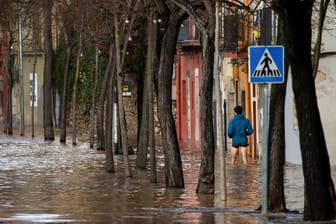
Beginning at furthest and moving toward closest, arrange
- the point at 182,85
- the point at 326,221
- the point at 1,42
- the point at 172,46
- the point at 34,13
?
the point at 1,42 < the point at 182,85 < the point at 34,13 < the point at 172,46 < the point at 326,221

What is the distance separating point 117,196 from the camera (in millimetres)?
26000

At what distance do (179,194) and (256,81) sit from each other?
22.1 feet

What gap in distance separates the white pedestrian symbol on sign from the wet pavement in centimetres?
220

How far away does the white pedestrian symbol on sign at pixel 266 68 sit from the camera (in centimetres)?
1978

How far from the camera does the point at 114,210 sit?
22500 mm

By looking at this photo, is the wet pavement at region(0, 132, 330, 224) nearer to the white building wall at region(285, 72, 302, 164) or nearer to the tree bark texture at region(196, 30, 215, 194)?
the tree bark texture at region(196, 30, 215, 194)

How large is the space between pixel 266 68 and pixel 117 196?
23.2 ft

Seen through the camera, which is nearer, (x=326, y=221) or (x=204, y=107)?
(x=326, y=221)

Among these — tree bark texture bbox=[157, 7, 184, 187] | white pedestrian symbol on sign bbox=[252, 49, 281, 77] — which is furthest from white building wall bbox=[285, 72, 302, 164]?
white pedestrian symbol on sign bbox=[252, 49, 281, 77]

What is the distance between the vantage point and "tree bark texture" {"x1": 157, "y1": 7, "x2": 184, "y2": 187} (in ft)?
88.9

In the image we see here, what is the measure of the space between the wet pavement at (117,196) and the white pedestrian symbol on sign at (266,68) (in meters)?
2.20

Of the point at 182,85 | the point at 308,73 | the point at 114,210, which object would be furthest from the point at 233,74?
the point at 308,73

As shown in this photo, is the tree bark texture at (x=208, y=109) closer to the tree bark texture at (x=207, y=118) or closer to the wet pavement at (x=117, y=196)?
the tree bark texture at (x=207, y=118)

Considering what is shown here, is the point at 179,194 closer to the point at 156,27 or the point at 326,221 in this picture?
the point at 156,27
